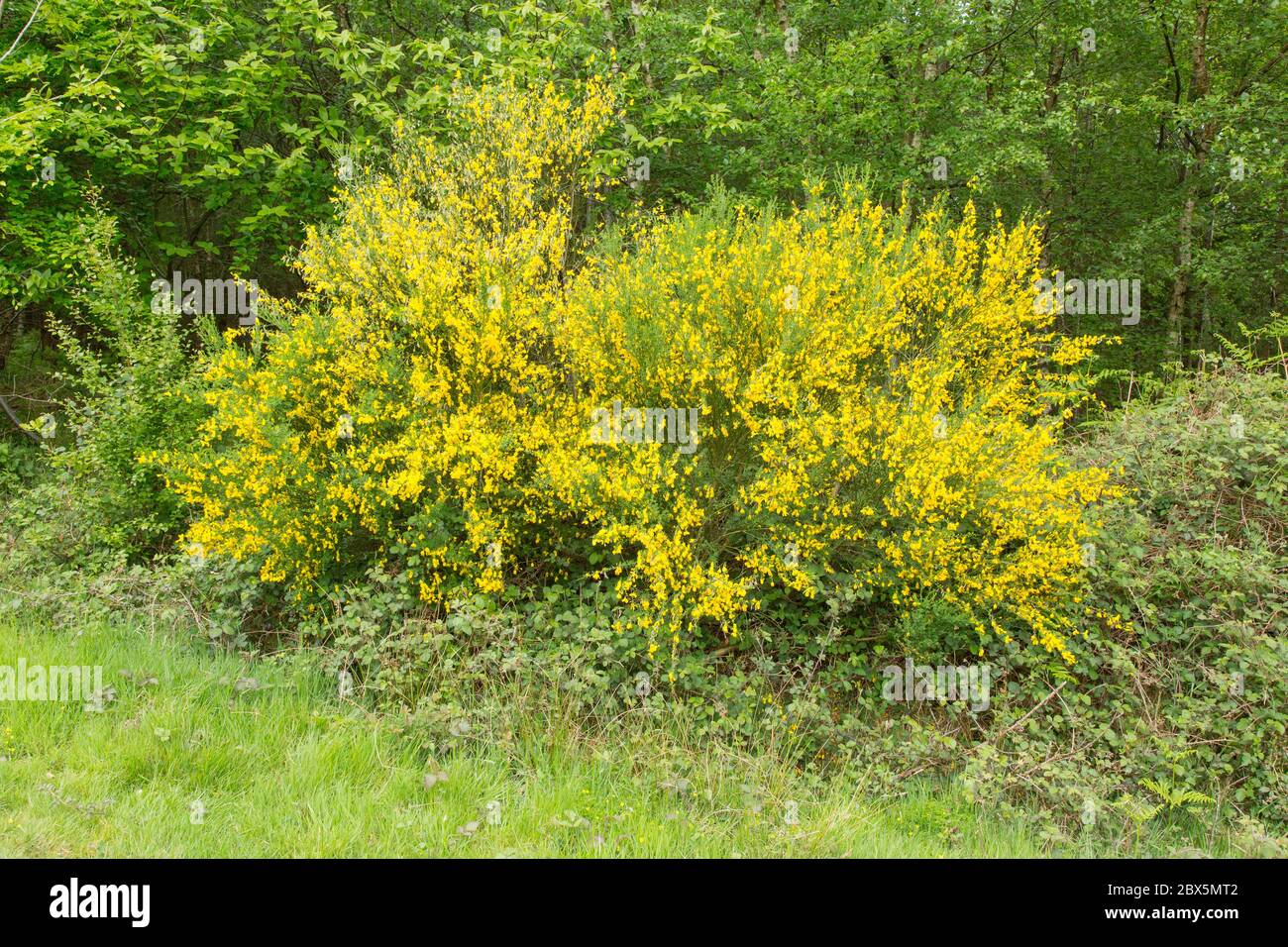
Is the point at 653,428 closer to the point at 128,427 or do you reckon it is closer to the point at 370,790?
the point at 370,790

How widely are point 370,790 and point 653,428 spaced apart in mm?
2497

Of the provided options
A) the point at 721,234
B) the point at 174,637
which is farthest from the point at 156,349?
the point at 721,234

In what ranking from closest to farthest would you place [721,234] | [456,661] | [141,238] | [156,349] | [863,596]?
[456,661] → [863,596] → [721,234] → [156,349] → [141,238]

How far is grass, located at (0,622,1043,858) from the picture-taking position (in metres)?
3.00

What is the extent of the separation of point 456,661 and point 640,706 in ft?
3.54

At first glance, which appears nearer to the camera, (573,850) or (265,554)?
(573,850)

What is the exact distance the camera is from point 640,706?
4.60m

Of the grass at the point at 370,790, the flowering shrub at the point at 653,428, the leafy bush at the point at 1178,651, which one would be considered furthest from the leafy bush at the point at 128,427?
the leafy bush at the point at 1178,651

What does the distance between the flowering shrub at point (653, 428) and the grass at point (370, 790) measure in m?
0.96

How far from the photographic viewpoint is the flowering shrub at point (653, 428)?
14.9ft

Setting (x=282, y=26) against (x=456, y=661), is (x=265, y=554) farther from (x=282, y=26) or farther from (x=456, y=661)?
(x=282, y=26)

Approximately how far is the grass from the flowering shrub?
37.8 inches

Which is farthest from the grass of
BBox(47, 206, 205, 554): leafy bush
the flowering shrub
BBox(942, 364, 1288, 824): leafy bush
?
BBox(47, 206, 205, 554): leafy bush

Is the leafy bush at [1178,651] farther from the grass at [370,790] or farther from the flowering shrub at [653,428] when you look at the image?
the grass at [370,790]
